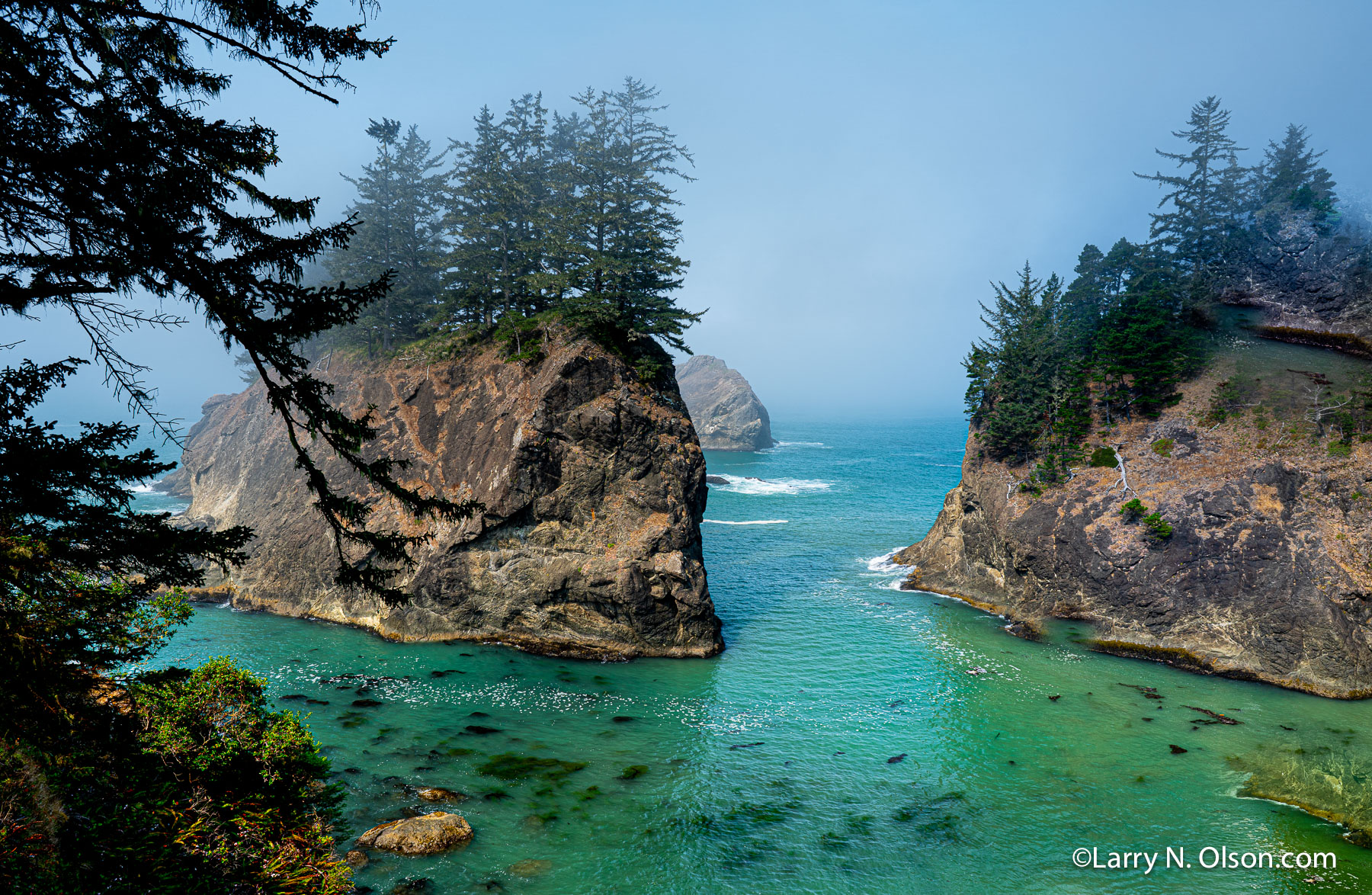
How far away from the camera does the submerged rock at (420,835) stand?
1873cm

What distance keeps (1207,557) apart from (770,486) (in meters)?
61.0

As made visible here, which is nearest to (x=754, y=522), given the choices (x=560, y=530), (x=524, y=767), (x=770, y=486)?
(x=770, y=486)

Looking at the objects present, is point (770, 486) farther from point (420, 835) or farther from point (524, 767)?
point (420, 835)

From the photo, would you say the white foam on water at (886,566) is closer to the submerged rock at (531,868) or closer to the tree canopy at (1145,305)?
the tree canopy at (1145,305)

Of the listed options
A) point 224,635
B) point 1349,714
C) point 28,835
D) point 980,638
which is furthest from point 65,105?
point 1349,714

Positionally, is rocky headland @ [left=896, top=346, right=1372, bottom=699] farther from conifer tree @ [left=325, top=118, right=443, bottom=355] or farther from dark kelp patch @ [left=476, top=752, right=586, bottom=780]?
conifer tree @ [left=325, top=118, right=443, bottom=355]

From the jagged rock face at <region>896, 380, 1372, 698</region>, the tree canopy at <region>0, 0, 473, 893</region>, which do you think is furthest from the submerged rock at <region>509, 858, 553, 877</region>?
the jagged rock face at <region>896, 380, 1372, 698</region>

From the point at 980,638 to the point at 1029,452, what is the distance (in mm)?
14698

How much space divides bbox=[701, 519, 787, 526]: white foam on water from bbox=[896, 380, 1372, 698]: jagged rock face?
2678cm

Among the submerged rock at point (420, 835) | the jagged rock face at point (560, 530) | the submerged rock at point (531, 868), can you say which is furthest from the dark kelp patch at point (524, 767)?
the jagged rock face at point (560, 530)

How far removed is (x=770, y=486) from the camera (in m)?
92.9

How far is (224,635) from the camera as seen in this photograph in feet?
121

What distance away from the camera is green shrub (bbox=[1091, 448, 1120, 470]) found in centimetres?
4003

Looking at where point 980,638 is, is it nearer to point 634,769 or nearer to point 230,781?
point 634,769
